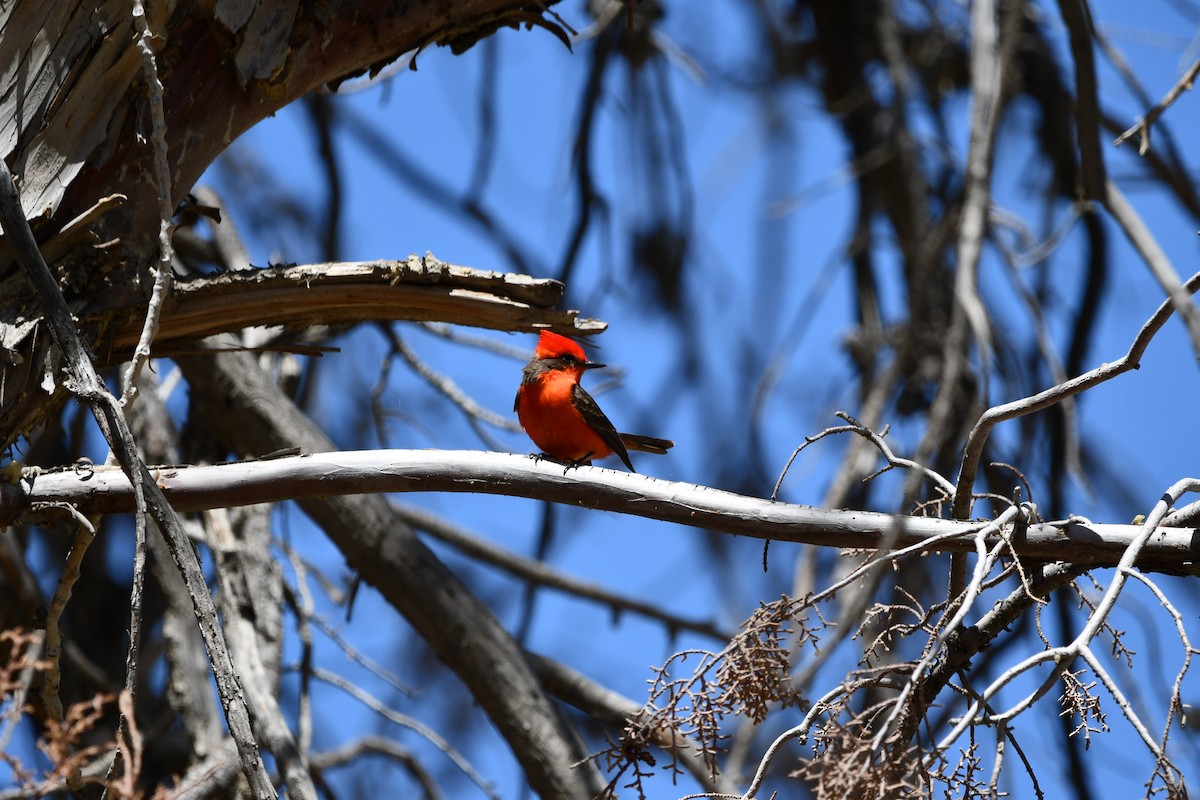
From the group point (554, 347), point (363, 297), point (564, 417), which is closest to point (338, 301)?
point (363, 297)

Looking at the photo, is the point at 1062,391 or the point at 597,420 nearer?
the point at 1062,391

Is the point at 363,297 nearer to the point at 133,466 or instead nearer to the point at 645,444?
the point at 133,466

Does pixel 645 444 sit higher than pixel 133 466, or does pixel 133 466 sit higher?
pixel 645 444

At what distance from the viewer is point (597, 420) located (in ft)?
16.5

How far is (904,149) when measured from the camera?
20.7 feet

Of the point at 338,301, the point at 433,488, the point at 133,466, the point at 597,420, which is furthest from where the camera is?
the point at 597,420

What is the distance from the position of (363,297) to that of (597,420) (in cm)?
184

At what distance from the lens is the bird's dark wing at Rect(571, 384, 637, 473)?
503cm

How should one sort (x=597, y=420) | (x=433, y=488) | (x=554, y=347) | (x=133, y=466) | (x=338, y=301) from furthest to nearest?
(x=554, y=347) < (x=597, y=420) < (x=338, y=301) < (x=433, y=488) < (x=133, y=466)

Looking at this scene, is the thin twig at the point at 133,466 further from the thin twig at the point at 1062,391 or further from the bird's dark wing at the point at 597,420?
the bird's dark wing at the point at 597,420

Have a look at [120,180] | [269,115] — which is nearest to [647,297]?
[269,115]

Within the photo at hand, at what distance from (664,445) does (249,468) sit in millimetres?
2575

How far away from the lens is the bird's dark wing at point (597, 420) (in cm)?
503

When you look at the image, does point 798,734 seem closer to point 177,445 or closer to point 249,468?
point 249,468
